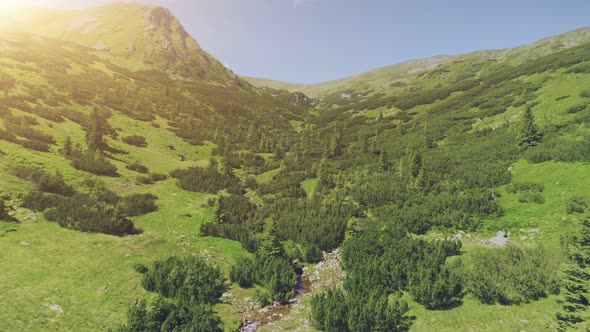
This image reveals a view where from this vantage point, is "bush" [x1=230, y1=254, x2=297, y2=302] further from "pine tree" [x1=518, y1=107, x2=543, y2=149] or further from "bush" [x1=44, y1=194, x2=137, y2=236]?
"pine tree" [x1=518, y1=107, x2=543, y2=149]

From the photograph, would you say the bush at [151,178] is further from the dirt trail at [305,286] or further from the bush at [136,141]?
the dirt trail at [305,286]

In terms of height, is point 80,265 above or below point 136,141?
below

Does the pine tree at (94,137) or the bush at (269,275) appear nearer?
the bush at (269,275)

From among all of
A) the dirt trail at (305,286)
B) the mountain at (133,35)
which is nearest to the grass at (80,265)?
the dirt trail at (305,286)

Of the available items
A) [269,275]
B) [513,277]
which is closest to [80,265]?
[269,275]

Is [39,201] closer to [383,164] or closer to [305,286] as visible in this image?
[305,286]

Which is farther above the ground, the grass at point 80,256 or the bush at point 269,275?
the grass at point 80,256
